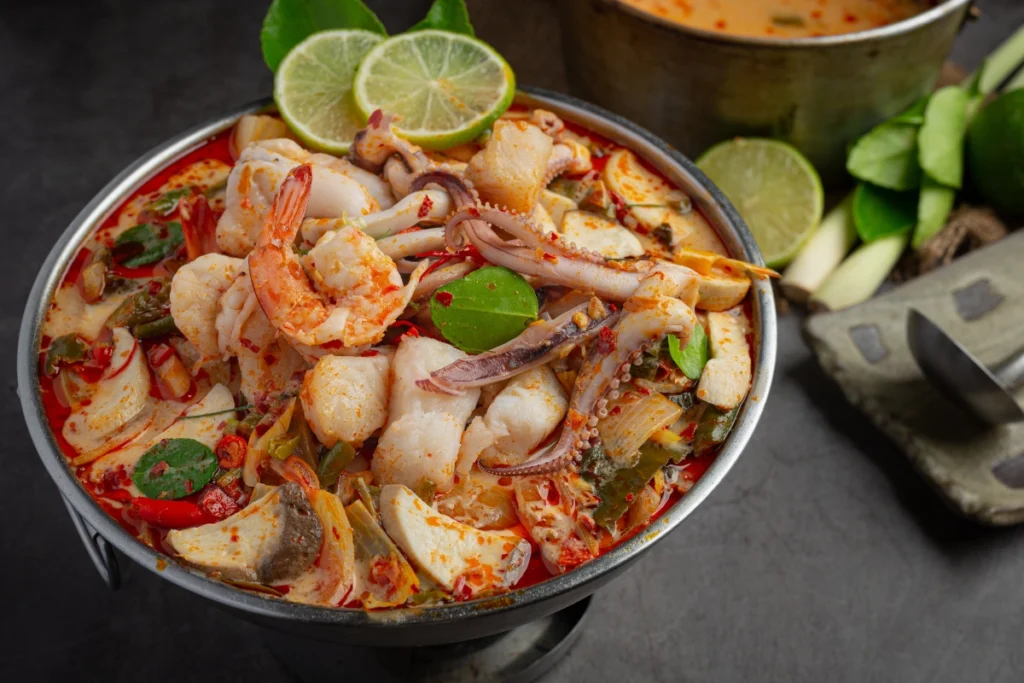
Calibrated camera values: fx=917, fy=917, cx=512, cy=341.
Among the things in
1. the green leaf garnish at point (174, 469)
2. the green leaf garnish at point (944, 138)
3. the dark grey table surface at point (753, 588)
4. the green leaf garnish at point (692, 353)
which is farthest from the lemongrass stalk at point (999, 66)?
the green leaf garnish at point (174, 469)

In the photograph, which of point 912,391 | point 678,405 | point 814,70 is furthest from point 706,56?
point 678,405

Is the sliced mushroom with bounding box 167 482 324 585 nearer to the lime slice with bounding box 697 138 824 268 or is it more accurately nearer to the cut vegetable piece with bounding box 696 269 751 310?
the cut vegetable piece with bounding box 696 269 751 310

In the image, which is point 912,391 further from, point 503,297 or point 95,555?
point 95,555

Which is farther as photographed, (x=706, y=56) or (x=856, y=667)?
(x=706, y=56)

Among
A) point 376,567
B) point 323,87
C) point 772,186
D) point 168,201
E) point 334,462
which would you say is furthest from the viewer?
point 772,186

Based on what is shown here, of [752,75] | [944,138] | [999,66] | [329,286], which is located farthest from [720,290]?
[999,66]

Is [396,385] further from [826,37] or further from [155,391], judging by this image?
[826,37]
